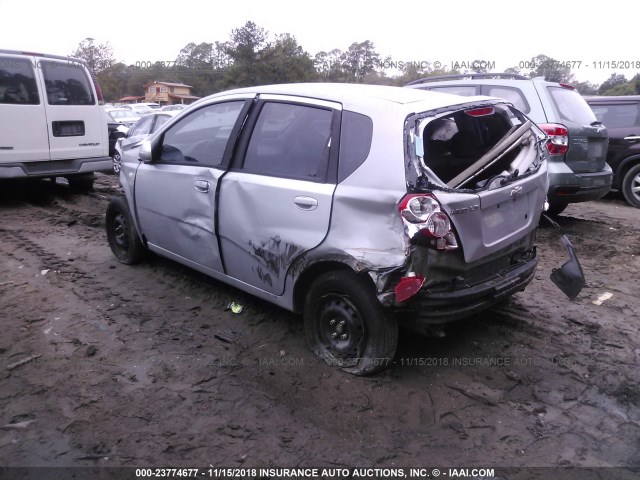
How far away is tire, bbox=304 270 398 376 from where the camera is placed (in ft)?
10.3

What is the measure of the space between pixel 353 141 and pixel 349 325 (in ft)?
3.74

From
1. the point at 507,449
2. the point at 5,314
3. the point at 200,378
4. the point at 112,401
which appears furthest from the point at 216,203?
the point at 507,449

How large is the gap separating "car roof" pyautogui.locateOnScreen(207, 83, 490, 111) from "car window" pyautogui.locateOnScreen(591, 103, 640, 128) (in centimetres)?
683

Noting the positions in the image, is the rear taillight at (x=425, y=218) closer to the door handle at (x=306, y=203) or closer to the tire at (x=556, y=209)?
the door handle at (x=306, y=203)

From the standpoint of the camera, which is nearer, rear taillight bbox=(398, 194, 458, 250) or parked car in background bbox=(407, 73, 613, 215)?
rear taillight bbox=(398, 194, 458, 250)

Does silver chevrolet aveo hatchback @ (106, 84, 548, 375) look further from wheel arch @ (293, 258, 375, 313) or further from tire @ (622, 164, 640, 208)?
tire @ (622, 164, 640, 208)

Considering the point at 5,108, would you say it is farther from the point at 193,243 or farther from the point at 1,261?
the point at 193,243

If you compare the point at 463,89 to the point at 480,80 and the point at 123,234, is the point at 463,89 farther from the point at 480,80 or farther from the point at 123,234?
the point at 123,234

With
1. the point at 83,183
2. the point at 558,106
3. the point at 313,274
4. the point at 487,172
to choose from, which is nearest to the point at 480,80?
the point at 558,106

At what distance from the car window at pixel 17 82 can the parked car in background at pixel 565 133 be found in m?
6.29

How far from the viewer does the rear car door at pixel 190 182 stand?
399 centimetres

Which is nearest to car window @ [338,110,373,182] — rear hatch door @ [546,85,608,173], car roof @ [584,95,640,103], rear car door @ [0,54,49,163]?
rear hatch door @ [546,85,608,173]

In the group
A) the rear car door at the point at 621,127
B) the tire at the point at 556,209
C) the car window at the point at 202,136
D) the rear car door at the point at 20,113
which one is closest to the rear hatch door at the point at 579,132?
the tire at the point at 556,209

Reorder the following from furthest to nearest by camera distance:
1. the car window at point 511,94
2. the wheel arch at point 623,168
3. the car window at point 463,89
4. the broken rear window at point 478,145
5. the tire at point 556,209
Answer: the wheel arch at point 623,168, the tire at point 556,209, the car window at point 463,89, the car window at point 511,94, the broken rear window at point 478,145
